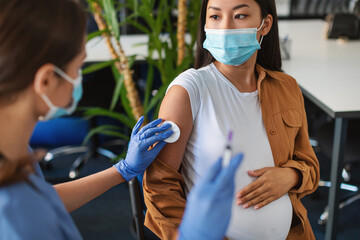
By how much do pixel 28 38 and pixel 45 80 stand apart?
91mm

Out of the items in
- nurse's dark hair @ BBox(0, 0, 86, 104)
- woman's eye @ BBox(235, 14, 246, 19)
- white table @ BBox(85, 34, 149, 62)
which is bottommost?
white table @ BBox(85, 34, 149, 62)

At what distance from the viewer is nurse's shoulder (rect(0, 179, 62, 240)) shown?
2.35 ft

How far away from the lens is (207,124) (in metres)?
1.15

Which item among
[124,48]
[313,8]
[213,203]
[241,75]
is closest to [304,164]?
[241,75]

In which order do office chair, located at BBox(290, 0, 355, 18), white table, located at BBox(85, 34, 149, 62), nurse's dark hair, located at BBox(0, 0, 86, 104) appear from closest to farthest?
nurse's dark hair, located at BBox(0, 0, 86, 104)
white table, located at BBox(85, 34, 149, 62)
office chair, located at BBox(290, 0, 355, 18)

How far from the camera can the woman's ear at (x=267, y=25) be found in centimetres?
128

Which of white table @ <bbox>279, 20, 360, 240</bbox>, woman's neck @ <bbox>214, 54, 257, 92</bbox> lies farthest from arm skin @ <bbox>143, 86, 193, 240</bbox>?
white table @ <bbox>279, 20, 360, 240</bbox>

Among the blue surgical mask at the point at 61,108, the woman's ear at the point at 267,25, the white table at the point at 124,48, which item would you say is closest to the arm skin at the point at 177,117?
the blue surgical mask at the point at 61,108

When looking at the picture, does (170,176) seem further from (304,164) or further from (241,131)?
(304,164)

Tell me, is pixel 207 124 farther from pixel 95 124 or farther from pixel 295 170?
pixel 95 124

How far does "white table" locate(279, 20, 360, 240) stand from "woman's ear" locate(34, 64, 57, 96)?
4.15ft

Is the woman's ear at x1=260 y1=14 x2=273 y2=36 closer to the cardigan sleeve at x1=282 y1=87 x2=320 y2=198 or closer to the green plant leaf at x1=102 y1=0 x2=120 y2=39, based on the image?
the cardigan sleeve at x1=282 y1=87 x2=320 y2=198

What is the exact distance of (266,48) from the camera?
4.50 feet

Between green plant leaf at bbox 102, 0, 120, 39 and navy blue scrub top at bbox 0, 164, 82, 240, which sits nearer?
navy blue scrub top at bbox 0, 164, 82, 240
